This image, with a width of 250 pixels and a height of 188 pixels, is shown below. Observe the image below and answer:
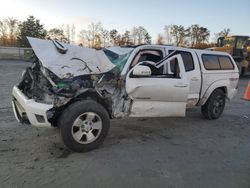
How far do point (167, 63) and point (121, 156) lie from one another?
226 cm

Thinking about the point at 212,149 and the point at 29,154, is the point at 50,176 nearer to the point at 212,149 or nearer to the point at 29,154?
the point at 29,154

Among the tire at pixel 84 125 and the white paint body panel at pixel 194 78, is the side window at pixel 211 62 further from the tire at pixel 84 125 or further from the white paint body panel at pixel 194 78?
the tire at pixel 84 125

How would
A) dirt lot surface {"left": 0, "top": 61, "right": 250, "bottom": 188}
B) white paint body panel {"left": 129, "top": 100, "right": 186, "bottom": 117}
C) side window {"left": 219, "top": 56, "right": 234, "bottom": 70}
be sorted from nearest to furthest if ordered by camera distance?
dirt lot surface {"left": 0, "top": 61, "right": 250, "bottom": 188}
white paint body panel {"left": 129, "top": 100, "right": 186, "bottom": 117}
side window {"left": 219, "top": 56, "right": 234, "bottom": 70}

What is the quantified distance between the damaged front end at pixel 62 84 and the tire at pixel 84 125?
182 millimetres

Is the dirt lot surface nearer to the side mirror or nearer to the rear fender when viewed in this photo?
the rear fender

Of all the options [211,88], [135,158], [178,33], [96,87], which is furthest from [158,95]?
[178,33]

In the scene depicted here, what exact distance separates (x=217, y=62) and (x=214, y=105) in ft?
3.61

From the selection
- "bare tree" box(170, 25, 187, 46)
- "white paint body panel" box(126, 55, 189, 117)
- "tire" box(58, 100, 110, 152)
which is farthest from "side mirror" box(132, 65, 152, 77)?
"bare tree" box(170, 25, 187, 46)

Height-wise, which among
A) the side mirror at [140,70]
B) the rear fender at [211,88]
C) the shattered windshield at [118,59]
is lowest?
the rear fender at [211,88]

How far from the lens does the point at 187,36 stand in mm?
60688

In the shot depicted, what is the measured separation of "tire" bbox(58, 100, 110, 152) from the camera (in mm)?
4504

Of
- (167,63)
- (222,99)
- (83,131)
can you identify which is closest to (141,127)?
(167,63)

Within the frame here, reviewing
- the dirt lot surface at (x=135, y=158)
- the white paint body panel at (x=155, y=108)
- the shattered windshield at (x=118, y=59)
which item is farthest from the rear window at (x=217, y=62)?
the shattered windshield at (x=118, y=59)

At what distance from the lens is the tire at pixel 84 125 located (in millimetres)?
4504
